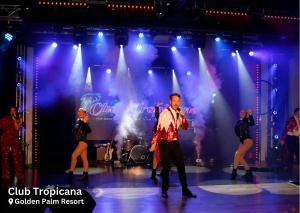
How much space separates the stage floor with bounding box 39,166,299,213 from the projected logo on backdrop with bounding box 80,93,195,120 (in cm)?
336

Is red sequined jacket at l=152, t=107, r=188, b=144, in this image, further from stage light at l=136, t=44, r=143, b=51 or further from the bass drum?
stage light at l=136, t=44, r=143, b=51

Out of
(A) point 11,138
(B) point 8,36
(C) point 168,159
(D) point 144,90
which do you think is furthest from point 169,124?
(D) point 144,90

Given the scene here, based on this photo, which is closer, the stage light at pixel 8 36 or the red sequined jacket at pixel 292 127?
the red sequined jacket at pixel 292 127

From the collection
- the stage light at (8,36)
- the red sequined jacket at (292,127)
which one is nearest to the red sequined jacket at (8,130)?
the stage light at (8,36)

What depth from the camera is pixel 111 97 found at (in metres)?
14.2

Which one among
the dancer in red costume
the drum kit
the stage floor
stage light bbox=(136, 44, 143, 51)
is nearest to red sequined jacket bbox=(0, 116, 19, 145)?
the dancer in red costume

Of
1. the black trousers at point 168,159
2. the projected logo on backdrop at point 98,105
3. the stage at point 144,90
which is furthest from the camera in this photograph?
the projected logo on backdrop at point 98,105

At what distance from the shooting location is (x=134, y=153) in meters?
13.0

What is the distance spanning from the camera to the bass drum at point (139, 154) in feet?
42.7

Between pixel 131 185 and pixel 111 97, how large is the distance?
6.00 m

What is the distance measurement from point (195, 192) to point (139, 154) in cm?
549

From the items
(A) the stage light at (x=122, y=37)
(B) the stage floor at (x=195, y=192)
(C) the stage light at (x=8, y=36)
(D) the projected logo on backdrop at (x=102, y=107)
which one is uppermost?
(A) the stage light at (x=122, y=37)

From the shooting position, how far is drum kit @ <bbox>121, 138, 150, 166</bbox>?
13000 mm

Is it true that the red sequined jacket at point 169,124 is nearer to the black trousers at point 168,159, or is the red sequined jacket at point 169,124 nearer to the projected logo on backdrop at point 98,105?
the black trousers at point 168,159
